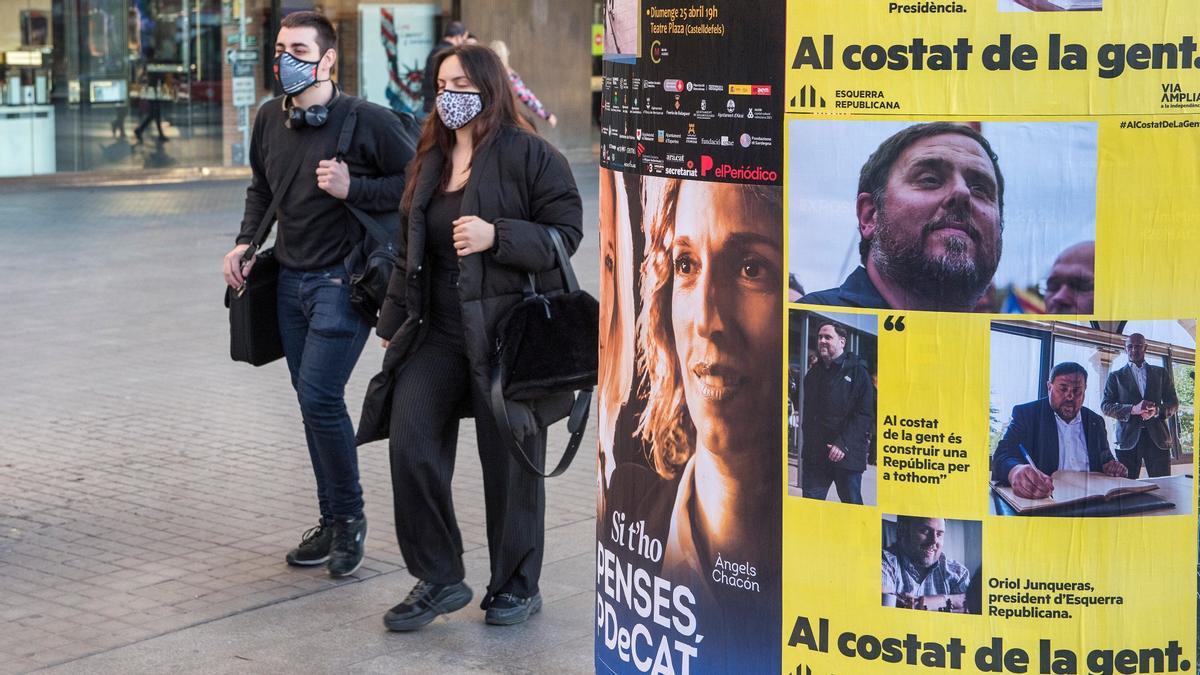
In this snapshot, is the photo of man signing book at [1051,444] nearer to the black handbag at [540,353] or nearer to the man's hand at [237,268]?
the black handbag at [540,353]

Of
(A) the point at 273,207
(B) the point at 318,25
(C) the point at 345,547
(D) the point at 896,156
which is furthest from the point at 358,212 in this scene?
(D) the point at 896,156

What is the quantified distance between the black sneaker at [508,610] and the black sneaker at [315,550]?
0.88 metres

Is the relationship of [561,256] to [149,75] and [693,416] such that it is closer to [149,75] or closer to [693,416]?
[693,416]

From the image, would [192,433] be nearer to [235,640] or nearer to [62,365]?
[62,365]

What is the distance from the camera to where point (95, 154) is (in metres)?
21.8

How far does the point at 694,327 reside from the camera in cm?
348

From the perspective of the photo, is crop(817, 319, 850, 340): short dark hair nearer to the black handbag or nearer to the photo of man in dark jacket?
the photo of man in dark jacket

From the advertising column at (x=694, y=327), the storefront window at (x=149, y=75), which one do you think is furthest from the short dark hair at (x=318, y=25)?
the storefront window at (x=149, y=75)

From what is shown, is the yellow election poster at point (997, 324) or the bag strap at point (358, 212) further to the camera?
the bag strap at point (358, 212)

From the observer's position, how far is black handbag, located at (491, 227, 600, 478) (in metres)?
5.17

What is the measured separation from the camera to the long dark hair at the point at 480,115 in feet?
17.4

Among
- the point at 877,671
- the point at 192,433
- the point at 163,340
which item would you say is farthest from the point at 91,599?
the point at 163,340

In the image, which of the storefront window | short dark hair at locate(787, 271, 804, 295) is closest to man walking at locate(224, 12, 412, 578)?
short dark hair at locate(787, 271, 804, 295)

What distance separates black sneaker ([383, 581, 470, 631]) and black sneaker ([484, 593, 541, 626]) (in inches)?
3.5
